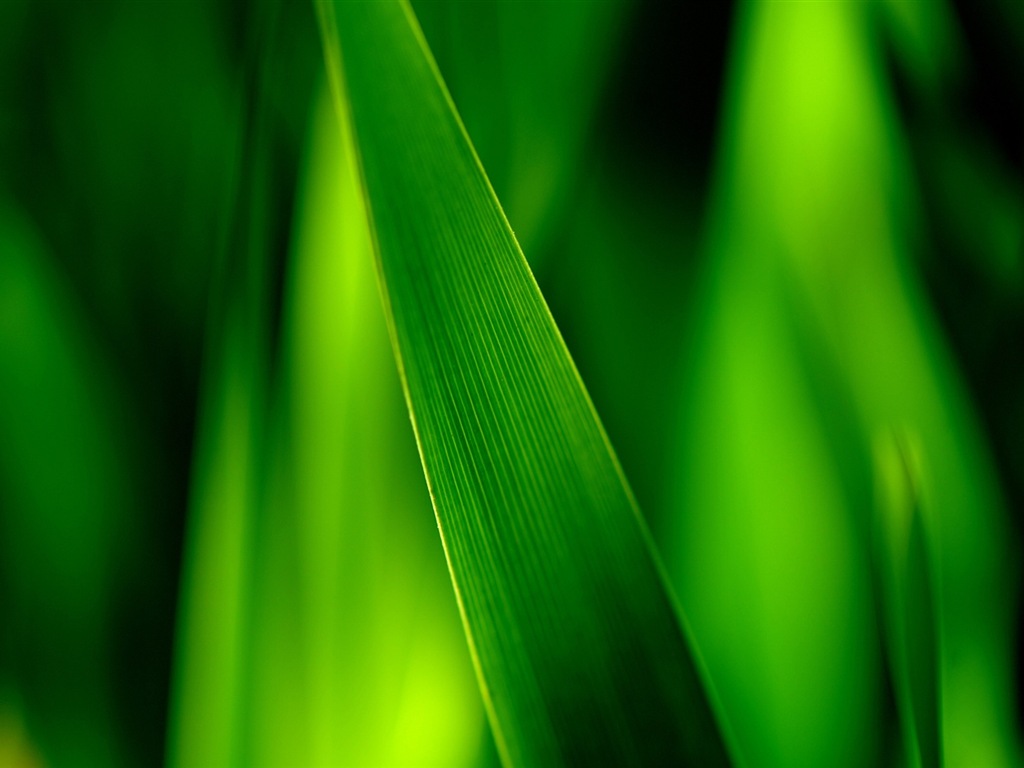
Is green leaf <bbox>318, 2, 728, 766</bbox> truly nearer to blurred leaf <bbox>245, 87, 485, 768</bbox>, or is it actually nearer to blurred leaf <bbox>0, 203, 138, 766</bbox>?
blurred leaf <bbox>245, 87, 485, 768</bbox>

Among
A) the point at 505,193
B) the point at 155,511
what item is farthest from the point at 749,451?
the point at 155,511

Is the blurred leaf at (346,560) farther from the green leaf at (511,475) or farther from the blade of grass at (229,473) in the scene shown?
the green leaf at (511,475)

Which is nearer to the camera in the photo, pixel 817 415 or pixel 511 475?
pixel 511 475

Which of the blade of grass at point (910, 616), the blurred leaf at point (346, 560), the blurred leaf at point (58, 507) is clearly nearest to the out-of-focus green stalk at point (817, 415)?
the blade of grass at point (910, 616)

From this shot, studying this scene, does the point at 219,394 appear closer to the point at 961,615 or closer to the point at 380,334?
the point at 380,334

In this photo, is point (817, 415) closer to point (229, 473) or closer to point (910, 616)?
point (910, 616)

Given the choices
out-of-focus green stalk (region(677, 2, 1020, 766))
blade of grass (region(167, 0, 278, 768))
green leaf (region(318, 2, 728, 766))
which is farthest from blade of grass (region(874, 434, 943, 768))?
blade of grass (region(167, 0, 278, 768))

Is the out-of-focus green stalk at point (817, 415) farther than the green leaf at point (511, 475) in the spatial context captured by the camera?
Yes

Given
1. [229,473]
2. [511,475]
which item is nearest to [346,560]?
[229,473]
